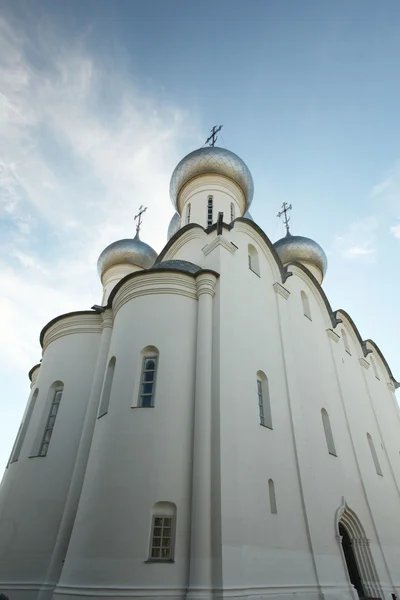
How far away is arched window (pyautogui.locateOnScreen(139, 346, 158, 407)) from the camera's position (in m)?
8.12

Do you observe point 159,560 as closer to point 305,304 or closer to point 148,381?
point 148,381

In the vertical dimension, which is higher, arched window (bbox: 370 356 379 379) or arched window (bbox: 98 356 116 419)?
Result: arched window (bbox: 370 356 379 379)

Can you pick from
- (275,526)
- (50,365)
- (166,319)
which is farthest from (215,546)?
(50,365)

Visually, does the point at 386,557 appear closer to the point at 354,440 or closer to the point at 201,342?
the point at 354,440

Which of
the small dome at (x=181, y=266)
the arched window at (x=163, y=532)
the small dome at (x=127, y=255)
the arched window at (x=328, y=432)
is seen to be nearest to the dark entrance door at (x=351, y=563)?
the arched window at (x=328, y=432)

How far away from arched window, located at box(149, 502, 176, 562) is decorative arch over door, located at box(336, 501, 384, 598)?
5.09 meters

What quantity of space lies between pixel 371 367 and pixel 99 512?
14.1 m

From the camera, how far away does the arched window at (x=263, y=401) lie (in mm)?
8948

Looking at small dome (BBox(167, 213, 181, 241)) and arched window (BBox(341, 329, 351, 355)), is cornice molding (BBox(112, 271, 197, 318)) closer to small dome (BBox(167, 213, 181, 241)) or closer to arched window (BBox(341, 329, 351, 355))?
arched window (BBox(341, 329, 351, 355))

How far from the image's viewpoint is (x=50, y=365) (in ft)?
35.4

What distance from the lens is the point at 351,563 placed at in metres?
10.5

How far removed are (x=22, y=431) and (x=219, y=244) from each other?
6912 mm

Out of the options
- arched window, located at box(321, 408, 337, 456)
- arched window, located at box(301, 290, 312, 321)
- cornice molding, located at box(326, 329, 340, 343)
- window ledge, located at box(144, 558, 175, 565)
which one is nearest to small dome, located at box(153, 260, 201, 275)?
arched window, located at box(301, 290, 312, 321)

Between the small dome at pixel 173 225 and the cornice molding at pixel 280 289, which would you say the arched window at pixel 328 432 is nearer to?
the cornice molding at pixel 280 289
